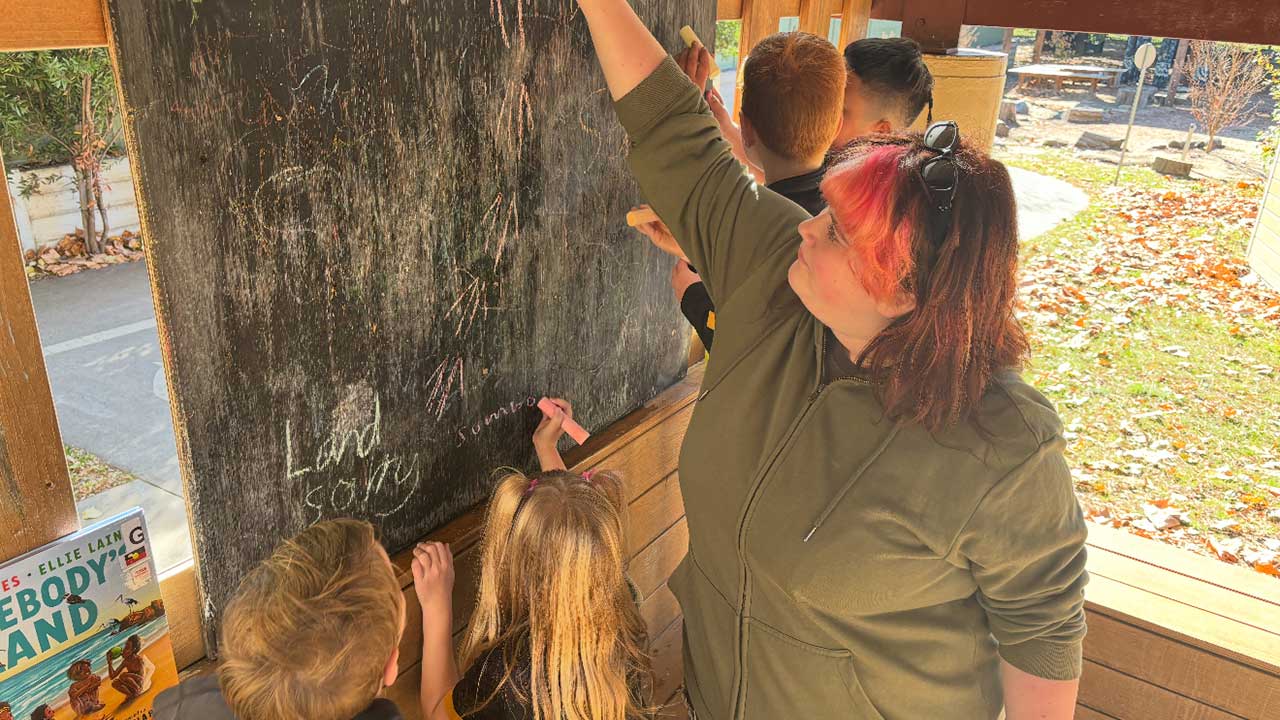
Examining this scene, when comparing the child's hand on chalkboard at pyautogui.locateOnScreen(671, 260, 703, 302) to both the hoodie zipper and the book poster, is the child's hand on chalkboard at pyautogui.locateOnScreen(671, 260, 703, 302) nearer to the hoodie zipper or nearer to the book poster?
the hoodie zipper

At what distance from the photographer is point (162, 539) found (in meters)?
2.78

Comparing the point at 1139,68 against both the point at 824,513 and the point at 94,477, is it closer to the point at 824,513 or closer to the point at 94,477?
the point at 824,513

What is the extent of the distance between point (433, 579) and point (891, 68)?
159 cm

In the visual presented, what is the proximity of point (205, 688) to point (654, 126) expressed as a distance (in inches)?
40.5

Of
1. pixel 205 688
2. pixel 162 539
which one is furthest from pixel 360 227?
pixel 162 539

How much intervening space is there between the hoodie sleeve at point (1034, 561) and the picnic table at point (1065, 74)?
6.75 meters

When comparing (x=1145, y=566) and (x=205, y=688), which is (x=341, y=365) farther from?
(x=1145, y=566)

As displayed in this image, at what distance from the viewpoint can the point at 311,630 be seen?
44.8 inches

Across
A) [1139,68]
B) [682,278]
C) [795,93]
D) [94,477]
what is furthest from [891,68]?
[1139,68]

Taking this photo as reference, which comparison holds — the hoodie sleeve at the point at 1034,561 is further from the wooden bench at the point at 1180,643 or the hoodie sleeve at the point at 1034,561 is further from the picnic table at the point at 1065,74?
the picnic table at the point at 1065,74

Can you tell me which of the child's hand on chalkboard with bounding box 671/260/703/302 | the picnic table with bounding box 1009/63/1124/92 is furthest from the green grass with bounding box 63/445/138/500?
the picnic table with bounding box 1009/63/1124/92

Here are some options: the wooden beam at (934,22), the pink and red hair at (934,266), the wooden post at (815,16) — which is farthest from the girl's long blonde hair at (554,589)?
the wooden beam at (934,22)

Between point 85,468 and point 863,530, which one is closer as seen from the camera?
point 863,530

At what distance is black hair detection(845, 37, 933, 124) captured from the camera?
6.88 ft
